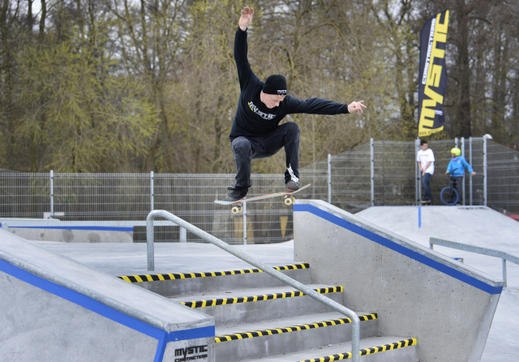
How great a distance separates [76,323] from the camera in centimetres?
293

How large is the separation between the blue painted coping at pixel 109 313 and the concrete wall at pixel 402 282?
9.57 feet

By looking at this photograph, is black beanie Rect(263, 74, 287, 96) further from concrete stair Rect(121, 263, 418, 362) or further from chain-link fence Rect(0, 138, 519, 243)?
chain-link fence Rect(0, 138, 519, 243)

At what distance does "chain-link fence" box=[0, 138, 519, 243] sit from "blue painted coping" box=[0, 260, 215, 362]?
9478mm

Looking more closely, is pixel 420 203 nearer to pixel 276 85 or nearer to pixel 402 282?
pixel 402 282

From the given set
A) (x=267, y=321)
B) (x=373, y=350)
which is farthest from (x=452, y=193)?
(x=267, y=321)

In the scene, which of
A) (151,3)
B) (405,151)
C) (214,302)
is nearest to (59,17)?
(151,3)

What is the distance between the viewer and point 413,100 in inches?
891

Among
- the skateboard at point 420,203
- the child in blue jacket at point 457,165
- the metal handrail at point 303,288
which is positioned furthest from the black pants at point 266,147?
the child in blue jacket at point 457,165

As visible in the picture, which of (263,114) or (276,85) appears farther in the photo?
(263,114)

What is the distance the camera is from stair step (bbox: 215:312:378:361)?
4.18 meters

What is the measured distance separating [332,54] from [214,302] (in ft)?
41.7

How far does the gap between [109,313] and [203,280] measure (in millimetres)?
2120

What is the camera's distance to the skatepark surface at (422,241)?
17.5 ft

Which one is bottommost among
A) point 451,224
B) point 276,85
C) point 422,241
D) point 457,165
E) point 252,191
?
point 422,241
